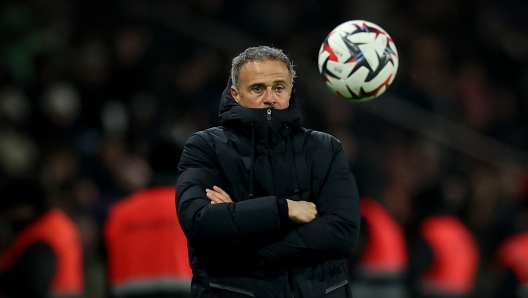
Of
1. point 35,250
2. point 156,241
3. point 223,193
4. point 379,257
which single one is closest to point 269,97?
point 223,193

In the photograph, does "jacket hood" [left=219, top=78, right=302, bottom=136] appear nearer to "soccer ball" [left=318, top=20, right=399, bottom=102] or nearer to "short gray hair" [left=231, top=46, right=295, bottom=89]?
"short gray hair" [left=231, top=46, right=295, bottom=89]

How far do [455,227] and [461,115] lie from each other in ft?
12.1

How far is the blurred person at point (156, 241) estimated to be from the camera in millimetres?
4777

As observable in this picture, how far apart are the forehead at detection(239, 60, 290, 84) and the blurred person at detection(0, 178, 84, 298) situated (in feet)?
6.55

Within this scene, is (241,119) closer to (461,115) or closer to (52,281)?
(52,281)

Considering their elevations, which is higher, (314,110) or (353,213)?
(314,110)

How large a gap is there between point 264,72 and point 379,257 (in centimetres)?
317

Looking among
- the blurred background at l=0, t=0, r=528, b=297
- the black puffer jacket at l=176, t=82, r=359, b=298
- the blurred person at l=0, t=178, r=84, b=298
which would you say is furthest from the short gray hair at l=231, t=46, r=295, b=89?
the blurred background at l=0, t=0, r=528, b=297

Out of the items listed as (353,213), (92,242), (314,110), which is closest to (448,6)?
(314,110)

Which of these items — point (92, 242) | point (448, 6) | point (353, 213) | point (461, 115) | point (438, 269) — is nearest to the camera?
point (353, 213)

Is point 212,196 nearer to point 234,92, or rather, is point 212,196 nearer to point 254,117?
point 254,117

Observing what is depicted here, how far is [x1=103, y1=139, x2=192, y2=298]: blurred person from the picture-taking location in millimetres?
4777

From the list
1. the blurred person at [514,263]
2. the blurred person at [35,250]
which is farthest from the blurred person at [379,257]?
the blurred person at [35,250]

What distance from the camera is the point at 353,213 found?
331 cm
